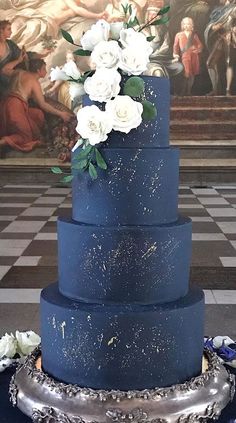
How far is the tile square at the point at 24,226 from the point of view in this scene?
6.55 metres

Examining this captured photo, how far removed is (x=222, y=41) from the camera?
10641 mm

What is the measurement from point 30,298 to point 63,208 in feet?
13.2

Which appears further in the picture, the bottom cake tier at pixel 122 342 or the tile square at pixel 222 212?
the tile square at pixel 222 212

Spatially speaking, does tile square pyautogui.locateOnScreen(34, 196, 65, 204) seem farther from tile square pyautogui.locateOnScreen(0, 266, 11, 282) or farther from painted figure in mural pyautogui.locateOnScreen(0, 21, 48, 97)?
tile square pyautogui.locateOnScreen(0, 266, 11, 282)

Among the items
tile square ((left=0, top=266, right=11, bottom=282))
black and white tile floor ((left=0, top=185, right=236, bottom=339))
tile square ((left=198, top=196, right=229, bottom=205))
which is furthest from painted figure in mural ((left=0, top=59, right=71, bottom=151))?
tile square ((left=0, top=266, right=11, bottom=282))

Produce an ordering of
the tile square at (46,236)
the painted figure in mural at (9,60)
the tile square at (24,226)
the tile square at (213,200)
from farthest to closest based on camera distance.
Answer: the painted figure in mural at (9,60) → the tile square at (213,200) → the tile square at (24,226) → the tile square at (46,236)

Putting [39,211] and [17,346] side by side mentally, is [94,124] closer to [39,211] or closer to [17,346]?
[17,346]

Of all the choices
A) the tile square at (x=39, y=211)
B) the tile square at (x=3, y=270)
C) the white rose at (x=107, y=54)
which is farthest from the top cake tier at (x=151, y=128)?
the tile square at (x=39, y=211)

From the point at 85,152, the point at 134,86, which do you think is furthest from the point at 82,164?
the point at 134,86

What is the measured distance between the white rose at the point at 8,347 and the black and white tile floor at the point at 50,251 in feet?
2.63

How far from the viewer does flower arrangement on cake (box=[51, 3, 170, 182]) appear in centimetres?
172

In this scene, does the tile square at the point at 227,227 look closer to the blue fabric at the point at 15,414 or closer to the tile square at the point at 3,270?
the tile square at the point at 3,270

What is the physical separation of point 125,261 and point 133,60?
57 centimetres

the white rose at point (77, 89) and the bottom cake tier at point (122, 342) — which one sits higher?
the white rose at point (77, 89)
